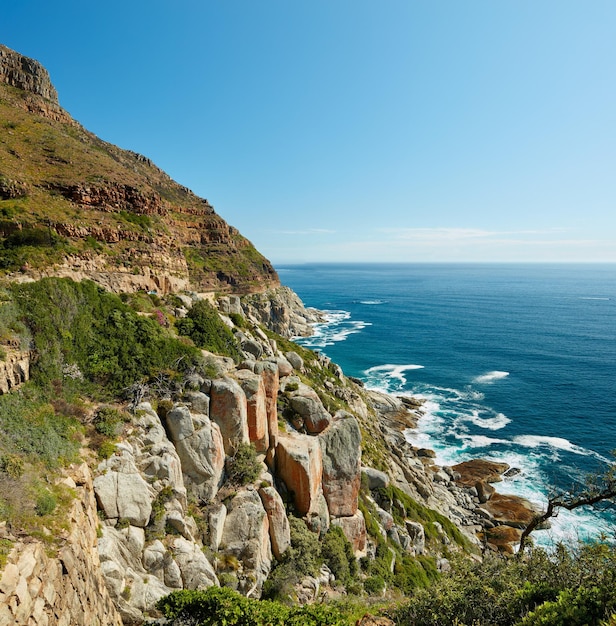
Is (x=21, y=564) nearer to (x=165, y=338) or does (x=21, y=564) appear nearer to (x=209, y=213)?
(x=165, y=338)

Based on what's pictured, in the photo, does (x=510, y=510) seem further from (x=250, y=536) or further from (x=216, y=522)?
(x=216, y=522)

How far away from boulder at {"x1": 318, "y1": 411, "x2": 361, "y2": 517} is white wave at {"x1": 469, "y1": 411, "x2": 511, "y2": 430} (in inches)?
1564

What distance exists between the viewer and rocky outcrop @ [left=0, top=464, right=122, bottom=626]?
9312 mm

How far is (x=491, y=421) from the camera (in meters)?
58.8

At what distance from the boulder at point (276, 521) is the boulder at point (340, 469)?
5.36 meters

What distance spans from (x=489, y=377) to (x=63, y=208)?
7674 cm

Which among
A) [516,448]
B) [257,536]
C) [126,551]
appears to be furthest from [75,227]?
[516,448]

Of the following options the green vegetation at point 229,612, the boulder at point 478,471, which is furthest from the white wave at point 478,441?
the green vegetation at point 229,612

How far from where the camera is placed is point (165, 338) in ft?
85.9

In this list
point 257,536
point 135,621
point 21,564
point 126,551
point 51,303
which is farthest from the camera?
point 51,303

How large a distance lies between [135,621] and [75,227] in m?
28.1

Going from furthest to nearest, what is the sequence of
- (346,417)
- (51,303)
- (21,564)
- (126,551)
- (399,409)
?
1. (399,409)
2. (346,417)
3. (51,303)
4. (126,551)
5. (21,564)

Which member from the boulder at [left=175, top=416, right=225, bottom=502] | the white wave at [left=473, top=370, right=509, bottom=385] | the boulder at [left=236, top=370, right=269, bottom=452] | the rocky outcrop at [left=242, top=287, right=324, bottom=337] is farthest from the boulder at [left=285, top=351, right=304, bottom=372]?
the white wave at [left=473, top=370, right=509, bottom=385]

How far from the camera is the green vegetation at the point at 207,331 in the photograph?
98.0 feet
